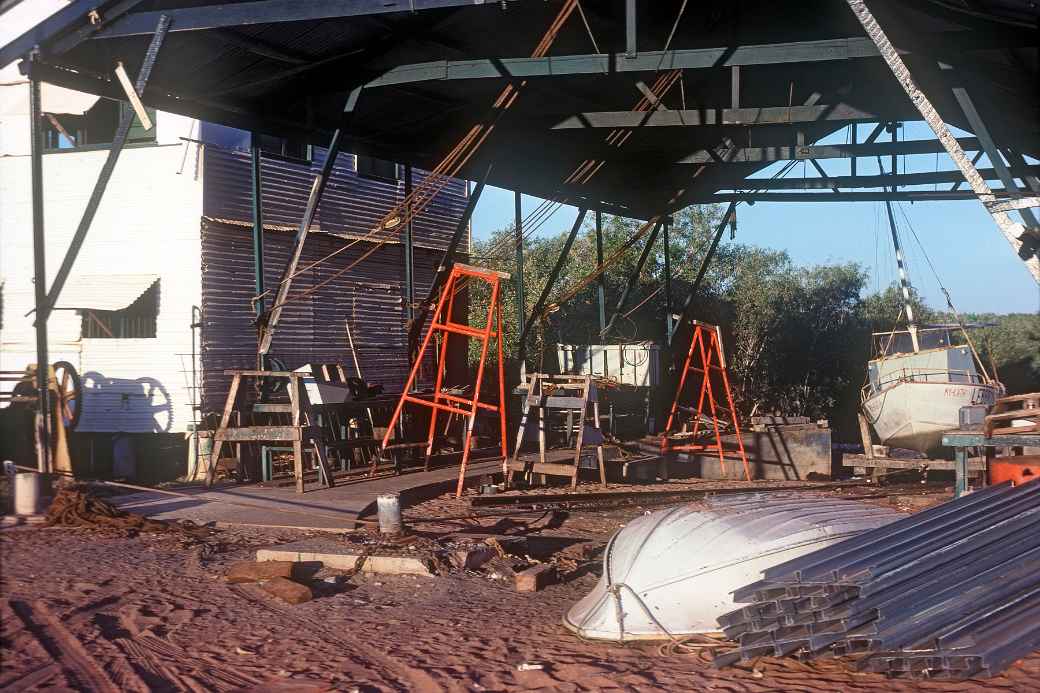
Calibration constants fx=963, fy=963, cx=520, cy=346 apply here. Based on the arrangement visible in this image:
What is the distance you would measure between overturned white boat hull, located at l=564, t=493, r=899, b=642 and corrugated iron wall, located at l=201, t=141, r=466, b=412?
→ 13291 millimetres

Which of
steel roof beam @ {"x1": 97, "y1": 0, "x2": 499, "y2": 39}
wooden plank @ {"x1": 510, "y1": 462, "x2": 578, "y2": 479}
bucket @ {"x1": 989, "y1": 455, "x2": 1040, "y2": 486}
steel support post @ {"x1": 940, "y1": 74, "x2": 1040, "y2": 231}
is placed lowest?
wooden plank @ {"x1": 510, "y1": 462, "x2": 578, "y2": 479}

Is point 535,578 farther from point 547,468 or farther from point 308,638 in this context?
point 547,468

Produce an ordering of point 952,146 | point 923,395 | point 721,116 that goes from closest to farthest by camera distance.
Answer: point 952,146 → point 721,116 → point 923,395

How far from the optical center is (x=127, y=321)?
19516 mm

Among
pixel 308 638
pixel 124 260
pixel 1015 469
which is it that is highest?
pixel 124 260

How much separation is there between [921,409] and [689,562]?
560 inches

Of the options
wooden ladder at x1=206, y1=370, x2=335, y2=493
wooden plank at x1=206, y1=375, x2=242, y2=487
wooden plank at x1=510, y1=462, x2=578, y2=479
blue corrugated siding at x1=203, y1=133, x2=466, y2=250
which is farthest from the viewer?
blue corrugated siding at x1=203, y1=133, x2=466, y2=250

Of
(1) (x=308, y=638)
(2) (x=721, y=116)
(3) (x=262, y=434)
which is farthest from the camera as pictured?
(2) (x=721, y=116)

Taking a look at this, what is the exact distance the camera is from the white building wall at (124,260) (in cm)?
1894

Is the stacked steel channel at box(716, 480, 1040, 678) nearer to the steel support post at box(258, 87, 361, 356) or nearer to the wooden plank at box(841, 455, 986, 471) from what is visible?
the steel support post at box(258, 87, 361, 356)

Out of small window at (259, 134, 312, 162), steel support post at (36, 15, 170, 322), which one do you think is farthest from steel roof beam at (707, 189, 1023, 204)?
steel support post at (36, 15, 170, 322)

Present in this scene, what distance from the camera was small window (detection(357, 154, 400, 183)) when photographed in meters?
21.7

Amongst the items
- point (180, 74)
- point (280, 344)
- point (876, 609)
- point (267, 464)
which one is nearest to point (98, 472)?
point (280, 344)

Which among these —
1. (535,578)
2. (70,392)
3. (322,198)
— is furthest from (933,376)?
(70,392)
